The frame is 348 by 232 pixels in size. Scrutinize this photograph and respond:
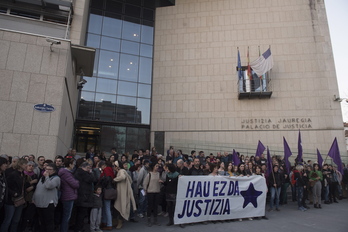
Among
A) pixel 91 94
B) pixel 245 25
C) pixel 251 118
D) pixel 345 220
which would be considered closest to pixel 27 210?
pixel 345 220

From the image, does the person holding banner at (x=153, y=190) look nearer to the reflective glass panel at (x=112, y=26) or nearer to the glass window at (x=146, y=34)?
the reflective glass panel at (x=112, y=26)

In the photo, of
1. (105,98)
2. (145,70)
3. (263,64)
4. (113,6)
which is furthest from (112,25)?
(263,64)

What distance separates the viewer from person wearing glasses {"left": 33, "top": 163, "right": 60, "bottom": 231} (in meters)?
5.29

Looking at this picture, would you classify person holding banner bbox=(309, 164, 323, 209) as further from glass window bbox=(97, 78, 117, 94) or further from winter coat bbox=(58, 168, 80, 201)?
glass window bbox=(97, 78, 117, 94)

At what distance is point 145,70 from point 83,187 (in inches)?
758

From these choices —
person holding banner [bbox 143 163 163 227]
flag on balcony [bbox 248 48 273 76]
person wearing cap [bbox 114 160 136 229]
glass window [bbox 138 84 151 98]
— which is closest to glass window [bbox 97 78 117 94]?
glass window [bbox 138 84 151 98]

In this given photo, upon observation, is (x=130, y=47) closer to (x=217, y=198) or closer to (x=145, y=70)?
(x=145, y=70)

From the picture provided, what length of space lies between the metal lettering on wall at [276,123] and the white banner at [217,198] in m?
14.0

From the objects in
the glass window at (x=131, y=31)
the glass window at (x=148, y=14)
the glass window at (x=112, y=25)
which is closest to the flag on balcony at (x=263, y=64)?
the glass window at (x=131, y=31)

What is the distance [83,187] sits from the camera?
5996 millimetres

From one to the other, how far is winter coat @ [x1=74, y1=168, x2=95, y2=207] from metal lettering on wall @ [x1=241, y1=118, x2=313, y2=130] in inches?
701

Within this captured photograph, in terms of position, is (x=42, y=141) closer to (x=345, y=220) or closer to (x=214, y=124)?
(x=345, y=220)

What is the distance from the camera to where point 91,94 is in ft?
71.6

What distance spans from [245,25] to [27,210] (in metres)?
23.8
